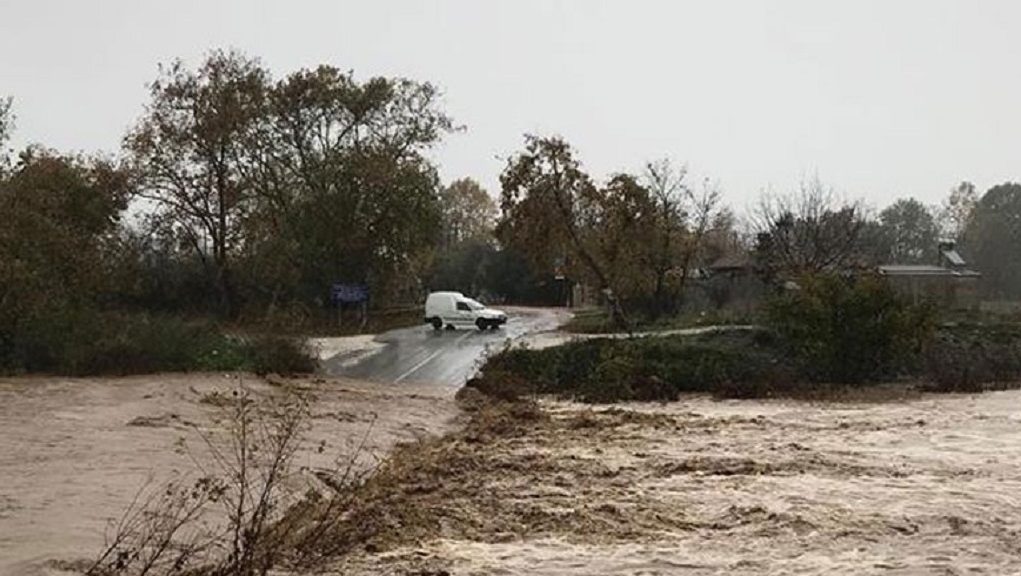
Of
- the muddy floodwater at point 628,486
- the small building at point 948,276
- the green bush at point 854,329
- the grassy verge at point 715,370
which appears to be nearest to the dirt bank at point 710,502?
the muddy floodwater at point 628,486

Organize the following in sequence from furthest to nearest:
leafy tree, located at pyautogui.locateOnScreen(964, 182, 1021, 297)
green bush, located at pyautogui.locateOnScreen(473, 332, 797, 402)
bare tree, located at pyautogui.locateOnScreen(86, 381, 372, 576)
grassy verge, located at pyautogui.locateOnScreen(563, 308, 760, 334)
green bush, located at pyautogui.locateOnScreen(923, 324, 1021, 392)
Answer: leafy tree, located at pyautogui.locateOnScreen(964, 182, 1021, 297) < grassy verge, located at pyautogui.locateOnScreen(563, 308, 760, 334) < green bush, located at pyautogui.locateOnScreen(923, 324, 1021, 392) < green bush, located at pyautogui.locateOnScreen(473, 332, 797, 402) < bare tree, located at pyautogui.locateOnScreen(86, 381, 372, 576)

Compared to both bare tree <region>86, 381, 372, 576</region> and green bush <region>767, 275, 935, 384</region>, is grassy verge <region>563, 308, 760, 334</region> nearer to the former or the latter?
green bush <region>767, 275, 935, 384</region>

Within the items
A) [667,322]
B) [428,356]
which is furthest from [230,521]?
[667,322]

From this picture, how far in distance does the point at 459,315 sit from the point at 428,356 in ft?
41.7

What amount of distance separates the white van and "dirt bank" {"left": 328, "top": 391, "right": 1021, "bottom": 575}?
1123 inches

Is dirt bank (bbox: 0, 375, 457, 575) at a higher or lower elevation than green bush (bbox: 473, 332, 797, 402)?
lower

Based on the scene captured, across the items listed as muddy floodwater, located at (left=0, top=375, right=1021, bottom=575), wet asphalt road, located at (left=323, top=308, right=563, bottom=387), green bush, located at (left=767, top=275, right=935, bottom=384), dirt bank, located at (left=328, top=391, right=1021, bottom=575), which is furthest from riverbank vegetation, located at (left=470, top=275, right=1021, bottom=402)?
dirt bank, located at (left=328, top=391, right=1021, bottom=575)

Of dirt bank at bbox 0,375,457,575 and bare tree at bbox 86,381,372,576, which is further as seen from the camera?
dirt bank at bbox 0,375,457,575

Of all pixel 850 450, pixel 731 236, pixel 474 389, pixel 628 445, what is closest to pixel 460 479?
pixel 628 445

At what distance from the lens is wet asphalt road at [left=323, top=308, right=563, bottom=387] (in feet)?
121

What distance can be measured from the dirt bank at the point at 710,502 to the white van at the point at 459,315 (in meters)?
28.5

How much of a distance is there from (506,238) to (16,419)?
32.0 metres

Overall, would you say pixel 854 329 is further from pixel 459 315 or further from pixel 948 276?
pixel 948 276

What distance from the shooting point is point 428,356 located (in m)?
41.4
